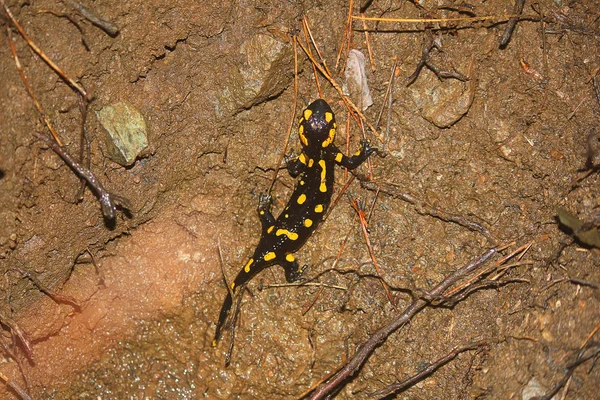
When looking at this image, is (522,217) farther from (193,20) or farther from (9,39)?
(9,39)

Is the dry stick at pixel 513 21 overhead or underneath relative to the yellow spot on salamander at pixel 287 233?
overhead

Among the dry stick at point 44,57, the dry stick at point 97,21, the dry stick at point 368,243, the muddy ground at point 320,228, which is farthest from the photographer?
the dry stick at point 368,243

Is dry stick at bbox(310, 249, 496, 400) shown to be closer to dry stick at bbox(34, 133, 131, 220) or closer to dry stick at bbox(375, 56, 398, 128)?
dry stick at bbox(375, 56, 398, 128)

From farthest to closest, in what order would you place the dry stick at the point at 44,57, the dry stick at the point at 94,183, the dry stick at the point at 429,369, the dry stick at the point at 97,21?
the dry stick at the point at 429,369
the dry stick at the point at 94,183
the dry stick at the point at 97,21
the dry stick at the point at 44,57

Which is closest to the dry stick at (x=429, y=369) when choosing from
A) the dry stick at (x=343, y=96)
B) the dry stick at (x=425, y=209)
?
the dry stick at (x=425, y=209)

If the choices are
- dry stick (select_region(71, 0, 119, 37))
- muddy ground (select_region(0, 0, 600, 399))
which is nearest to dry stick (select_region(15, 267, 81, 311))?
muddy ground (select_region(0, 0, 600, 399))

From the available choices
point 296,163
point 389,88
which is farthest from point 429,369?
point 389,88

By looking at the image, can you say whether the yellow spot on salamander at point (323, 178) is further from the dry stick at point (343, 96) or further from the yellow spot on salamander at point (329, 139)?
the dry stick at point (343, 96)

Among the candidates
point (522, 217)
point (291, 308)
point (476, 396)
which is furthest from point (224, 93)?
point (476, 396)
